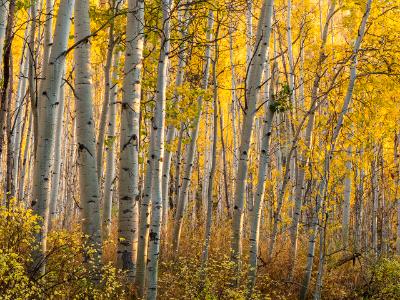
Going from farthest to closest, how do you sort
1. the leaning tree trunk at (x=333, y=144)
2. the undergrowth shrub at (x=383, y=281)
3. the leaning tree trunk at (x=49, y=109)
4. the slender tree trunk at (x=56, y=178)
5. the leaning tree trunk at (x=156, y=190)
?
the undergrowth shrub at (x=383, y=281), the slender tree trunk at (x=56, y=178), the leaning tree trunk at (x=333, y=144), the leaning tree trunk at (x=156, y=190), the leaning tree trunk at (x=49, y=109)

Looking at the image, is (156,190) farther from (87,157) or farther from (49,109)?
(49,109)

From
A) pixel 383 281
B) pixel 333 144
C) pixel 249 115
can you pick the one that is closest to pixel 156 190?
pixel 249 115

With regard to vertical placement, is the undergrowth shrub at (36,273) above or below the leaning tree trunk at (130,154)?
below

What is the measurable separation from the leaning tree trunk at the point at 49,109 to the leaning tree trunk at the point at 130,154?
1.03 meters

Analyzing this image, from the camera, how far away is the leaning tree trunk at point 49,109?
16.0 ft

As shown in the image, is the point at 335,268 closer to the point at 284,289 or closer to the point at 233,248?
the point at 284,289

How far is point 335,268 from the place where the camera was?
32.6 ft

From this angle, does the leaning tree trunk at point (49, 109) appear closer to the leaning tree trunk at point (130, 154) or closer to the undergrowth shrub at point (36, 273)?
the undergrowth shrub at point (36, 273)

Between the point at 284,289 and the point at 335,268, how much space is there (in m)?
1.86

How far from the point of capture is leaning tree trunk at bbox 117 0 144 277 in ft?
18.9

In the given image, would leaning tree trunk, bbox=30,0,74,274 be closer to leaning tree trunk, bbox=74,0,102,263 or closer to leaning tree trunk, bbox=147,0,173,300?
leaning tree trunk, bbox=74,0,102,263

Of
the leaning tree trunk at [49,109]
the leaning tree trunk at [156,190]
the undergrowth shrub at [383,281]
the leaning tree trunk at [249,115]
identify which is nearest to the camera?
the leaning tree trunk at [49,109]

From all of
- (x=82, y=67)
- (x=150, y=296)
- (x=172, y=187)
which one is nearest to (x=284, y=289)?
(x=150, y=296)

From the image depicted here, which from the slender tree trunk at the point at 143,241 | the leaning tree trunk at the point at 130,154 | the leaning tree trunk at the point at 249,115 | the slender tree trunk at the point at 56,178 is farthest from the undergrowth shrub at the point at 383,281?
the slender tree trunk at the point at 56,178
